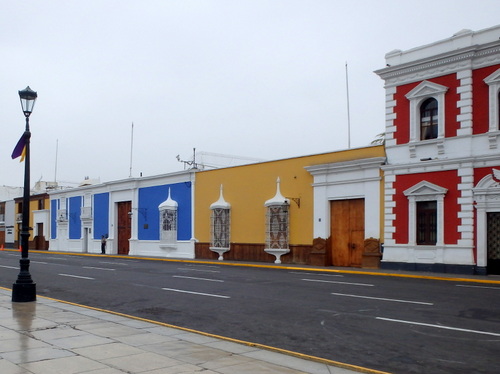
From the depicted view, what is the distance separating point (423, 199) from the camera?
2311 cm

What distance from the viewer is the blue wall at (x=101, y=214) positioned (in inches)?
1762

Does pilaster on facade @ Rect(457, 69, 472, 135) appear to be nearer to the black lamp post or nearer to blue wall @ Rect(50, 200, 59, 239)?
the black lamp post

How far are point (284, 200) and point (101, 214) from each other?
866 inches

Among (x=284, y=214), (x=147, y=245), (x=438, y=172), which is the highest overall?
(x=438, y=172)

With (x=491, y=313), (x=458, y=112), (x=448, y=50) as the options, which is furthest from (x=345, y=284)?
(x=448, y=50)

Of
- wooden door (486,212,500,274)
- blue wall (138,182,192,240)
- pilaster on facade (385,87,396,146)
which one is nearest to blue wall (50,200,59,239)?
blue wall (138,182,192,240)

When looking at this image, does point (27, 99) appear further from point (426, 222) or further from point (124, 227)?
point (124, 227)

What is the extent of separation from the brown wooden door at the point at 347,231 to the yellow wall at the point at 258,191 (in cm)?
144

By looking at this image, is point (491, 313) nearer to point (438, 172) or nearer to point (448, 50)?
point (438, 172)

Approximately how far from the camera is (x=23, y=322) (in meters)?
10.1

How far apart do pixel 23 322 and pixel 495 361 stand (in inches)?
318

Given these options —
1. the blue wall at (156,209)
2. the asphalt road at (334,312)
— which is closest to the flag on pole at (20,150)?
the asphalt road at (334,312)

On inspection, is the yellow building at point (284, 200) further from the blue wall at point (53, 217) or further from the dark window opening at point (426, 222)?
the blue wall at point (53, 217)

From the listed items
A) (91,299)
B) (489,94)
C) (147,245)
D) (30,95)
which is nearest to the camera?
(30,95)
